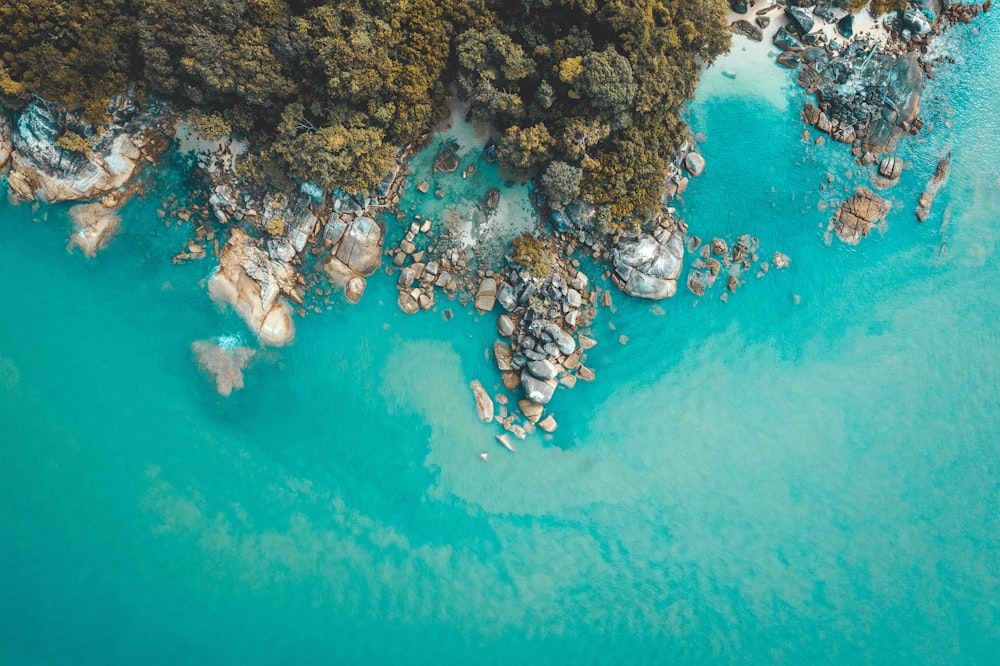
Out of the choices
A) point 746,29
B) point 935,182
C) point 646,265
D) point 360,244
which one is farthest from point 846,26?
point 360,244

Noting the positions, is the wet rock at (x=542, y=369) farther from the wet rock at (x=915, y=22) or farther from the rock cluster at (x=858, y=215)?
the wet rock at (x=915, y=22)

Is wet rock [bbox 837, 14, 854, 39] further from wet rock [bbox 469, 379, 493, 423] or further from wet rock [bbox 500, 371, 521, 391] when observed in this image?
wet rock [bbox 469, 379, 493, 423]

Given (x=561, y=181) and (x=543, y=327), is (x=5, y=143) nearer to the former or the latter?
(x=561, y=181)

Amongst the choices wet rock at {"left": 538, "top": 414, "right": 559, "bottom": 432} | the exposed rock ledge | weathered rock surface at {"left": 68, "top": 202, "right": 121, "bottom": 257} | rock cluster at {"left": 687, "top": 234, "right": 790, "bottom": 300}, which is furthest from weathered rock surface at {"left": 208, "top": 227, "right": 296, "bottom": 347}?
rock cluster at {"left": 687, "top": 234, "right": 790, "bottom": 300}

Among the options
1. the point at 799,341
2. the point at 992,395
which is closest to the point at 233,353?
the point at 799,341

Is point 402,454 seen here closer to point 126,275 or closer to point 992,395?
point 126,275

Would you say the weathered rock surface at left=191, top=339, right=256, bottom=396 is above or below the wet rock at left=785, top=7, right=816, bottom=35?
below
